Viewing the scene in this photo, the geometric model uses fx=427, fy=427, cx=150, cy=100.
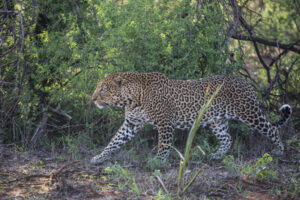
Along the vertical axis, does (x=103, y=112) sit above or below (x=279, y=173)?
above

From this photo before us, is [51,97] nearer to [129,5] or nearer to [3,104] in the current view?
[3,104]

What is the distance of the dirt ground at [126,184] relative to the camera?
5289mm

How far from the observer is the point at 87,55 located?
7414 mm

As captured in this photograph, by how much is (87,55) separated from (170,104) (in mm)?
1672

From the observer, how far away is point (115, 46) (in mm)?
7359

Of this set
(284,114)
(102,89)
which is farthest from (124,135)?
(284,114)

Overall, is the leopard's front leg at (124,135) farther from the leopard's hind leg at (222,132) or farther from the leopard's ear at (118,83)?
the leopard's hind leg at (222,132)

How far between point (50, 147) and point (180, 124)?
233 centimetres

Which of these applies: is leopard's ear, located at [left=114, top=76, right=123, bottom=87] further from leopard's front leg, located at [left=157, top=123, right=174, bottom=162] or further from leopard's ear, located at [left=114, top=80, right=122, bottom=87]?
leopard's front leg, located at [left=157, top=123, right=174, bottom=162]

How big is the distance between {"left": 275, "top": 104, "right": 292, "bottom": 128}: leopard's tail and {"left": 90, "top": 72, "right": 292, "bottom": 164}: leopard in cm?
2

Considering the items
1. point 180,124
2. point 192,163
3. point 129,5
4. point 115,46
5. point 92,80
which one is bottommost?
point 192,163

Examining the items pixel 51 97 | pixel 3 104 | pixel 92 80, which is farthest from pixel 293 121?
pixel 3 104

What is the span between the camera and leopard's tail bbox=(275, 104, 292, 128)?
7723mm

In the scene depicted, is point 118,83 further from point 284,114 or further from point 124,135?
point 284,114
